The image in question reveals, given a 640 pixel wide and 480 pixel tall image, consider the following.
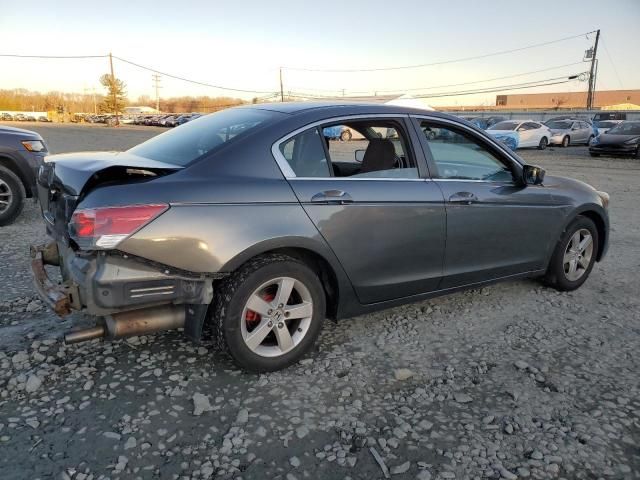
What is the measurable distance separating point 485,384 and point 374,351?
771 millimetres

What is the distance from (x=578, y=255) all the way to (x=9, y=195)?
6.94 m

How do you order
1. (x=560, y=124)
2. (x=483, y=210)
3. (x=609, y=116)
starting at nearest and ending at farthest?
(x=483, y=210), (x=560, y=124), (x=609, y=116)

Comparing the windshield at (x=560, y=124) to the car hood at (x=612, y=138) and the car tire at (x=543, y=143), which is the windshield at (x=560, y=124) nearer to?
the car tire at (x=543, y=143)

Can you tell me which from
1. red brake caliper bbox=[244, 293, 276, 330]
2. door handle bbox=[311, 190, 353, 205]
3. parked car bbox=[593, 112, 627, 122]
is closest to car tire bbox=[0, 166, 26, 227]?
red brake caliper bbox=[244, 293, 276, 330]

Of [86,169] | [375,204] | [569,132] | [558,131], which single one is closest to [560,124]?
[569,132]

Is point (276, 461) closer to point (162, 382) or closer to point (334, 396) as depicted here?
point (334, 396)

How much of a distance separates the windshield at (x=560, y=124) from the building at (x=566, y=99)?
63793 mm

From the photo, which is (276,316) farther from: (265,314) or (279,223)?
(279,223)

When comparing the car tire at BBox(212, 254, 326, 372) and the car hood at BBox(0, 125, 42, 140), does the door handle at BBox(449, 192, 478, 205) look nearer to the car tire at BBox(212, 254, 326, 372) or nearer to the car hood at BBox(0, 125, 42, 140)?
the car tire at BBox(212, 254, 326, 372)

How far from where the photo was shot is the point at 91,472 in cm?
230

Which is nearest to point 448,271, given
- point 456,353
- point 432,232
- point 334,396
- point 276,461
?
point 432,232

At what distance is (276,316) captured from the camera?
315cm

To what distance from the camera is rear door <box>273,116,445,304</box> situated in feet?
10.5

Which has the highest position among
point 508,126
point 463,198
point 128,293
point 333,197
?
point 508,126
